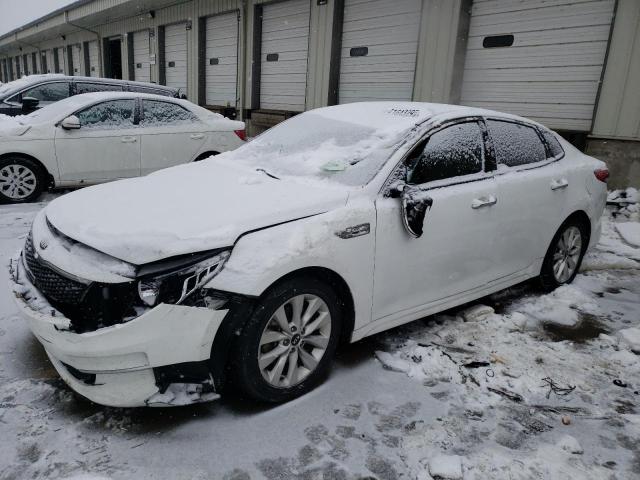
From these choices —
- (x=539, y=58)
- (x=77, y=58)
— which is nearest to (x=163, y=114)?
(x=539, y=58)

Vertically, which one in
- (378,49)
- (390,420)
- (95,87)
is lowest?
(390,420)

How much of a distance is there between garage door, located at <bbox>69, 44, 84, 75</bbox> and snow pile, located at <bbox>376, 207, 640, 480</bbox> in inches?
1005

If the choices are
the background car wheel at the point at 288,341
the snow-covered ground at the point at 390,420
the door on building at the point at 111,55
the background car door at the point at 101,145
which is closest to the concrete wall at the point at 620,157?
the snow-covered ground at the point at 390,420

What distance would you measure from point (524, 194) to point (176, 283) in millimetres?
2689

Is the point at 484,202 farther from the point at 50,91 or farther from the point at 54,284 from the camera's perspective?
the point at 50,91

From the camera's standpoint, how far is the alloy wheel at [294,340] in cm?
247

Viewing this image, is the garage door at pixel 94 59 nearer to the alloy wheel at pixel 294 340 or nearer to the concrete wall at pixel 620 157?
the concrete wall at pixel 620 157

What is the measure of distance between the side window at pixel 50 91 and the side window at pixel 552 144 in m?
8.48

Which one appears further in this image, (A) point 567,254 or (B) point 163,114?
(B) point 163,114

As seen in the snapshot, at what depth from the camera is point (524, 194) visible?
145 inches

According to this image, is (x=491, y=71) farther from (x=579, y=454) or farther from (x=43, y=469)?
(x=43, y=469)

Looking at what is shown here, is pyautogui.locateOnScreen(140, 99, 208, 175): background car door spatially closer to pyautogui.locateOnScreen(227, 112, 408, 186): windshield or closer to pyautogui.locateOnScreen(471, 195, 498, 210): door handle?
pyautogui.locateOnScreen(227, 112, 408, 186): windshield

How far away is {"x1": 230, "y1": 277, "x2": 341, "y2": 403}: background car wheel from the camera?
2363 millimetres

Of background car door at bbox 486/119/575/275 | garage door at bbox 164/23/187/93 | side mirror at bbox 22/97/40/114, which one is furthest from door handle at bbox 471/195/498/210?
garage door at bbox 164/23/187/93
